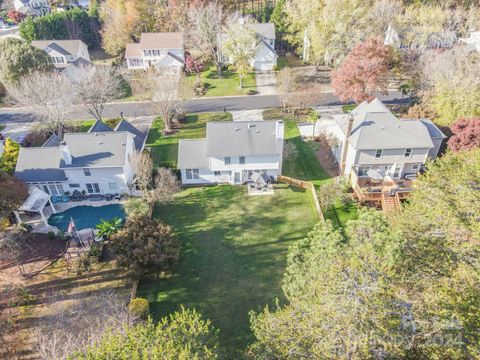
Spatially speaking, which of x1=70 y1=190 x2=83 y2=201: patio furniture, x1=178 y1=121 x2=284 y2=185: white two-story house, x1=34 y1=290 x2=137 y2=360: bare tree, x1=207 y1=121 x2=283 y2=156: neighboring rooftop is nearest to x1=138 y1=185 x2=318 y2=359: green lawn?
x1=178 y1=121 x2=284 y2=185: white two-story house

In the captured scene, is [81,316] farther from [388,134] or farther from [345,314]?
[388,134]

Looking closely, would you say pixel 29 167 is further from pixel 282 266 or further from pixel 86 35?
pixel 86 35

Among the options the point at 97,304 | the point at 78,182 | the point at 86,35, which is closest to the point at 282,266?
the point at 97,304

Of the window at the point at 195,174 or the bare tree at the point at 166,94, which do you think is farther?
the bare tree at the point at 166,94

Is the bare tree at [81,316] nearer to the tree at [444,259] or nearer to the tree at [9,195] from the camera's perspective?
the tree at [9,195]

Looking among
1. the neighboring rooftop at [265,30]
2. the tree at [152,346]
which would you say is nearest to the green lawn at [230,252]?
the tree at [152,346]

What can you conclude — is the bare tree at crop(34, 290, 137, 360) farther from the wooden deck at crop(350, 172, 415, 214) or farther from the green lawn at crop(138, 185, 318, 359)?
the wooden deck at crop(350, 172, 415, 214)
